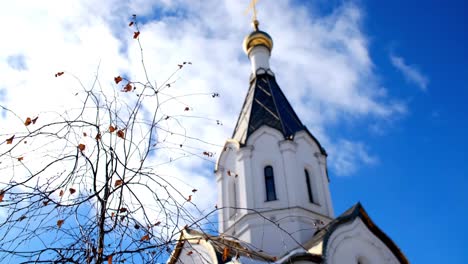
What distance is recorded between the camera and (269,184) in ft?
42.5

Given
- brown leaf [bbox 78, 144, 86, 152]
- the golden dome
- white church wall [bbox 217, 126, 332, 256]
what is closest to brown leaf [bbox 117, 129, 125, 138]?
brown leaf [bbox 78, 144, 86, 152]

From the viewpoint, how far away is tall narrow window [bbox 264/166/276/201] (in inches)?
501

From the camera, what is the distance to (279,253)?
11.5 m

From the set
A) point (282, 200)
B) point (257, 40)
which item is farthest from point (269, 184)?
point (257, 40)

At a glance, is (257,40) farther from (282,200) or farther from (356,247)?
(356,247)

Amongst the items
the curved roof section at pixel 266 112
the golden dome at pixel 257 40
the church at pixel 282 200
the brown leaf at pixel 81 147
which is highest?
the golden dome at pixel 257 40

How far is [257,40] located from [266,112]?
152 inches

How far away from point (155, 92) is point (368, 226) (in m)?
8.45

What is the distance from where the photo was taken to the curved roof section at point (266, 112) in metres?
14.2

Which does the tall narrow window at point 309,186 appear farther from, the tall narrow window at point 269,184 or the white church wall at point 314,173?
the tall narrow window at point 269,184

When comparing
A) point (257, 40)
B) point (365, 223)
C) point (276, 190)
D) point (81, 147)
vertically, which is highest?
point (257, 40)

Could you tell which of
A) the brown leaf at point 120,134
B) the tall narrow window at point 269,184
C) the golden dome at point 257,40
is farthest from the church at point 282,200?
the brown leaf at point 120,134

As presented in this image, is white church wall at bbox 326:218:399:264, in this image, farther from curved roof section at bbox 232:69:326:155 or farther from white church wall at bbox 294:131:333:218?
curved roof section at bbox 232:69:326:155

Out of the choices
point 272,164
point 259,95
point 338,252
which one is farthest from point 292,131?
point 338,252
